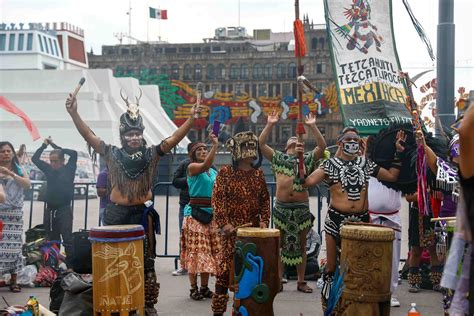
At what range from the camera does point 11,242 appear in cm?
909

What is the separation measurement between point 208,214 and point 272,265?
2174 millimetres

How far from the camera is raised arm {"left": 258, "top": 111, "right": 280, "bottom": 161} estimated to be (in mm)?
7832

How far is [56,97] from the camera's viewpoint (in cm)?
4266

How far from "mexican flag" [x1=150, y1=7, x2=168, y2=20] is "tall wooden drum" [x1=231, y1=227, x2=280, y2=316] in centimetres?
7009

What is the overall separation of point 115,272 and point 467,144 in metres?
3.40

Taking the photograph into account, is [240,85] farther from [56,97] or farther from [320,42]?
[56,97]

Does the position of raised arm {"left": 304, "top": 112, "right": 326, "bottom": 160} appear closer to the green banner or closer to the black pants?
the green banner

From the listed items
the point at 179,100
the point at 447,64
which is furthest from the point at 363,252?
the point at 179,100

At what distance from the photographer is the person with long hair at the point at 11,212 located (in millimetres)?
8969

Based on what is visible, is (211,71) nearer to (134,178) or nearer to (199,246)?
(199,246)

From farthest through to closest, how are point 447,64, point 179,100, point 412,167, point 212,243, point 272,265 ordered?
point 179,100, point 447,64, point 212,243, point 412,167, point 272,265

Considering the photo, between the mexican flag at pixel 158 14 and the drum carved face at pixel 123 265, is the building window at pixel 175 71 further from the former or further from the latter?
the drum carved face at pixel 123 265

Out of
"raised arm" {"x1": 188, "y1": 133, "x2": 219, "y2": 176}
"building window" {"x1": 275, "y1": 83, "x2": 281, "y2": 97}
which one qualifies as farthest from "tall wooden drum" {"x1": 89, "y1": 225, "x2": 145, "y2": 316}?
"building window" {"x1": 275, "y1": 83, "x2": 281, "y2": 97}

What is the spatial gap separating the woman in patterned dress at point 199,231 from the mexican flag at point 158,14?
67.8 m
